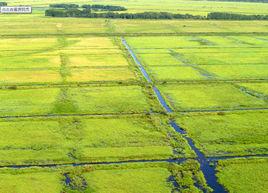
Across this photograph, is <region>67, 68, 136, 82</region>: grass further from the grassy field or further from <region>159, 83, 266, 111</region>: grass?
the grassy field

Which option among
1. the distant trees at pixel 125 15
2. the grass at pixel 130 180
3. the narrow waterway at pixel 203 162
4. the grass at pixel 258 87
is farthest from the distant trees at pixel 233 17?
the grass at pixel 130 180

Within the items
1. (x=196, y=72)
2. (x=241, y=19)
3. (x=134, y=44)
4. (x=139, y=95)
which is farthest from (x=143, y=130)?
(x=241, y=19)

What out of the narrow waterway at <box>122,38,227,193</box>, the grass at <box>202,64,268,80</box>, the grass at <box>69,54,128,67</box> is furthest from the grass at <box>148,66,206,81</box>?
the narrow waterway at <box>122,38,227,193</box>

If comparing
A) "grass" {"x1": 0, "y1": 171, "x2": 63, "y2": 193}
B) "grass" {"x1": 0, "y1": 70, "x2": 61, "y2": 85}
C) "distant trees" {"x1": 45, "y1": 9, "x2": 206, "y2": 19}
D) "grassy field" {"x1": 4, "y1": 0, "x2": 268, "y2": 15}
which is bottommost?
"grass" {"x1": 0, "y1": 171, "x2": 63, "y2": 193}

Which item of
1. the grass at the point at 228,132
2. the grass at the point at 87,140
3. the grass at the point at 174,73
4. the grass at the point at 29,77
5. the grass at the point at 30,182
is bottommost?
the grass at the point at 30,182

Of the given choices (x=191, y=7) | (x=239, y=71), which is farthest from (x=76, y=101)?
(x=191, y=7)

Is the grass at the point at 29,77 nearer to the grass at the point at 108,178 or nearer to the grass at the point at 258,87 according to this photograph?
the grass at the point at 108,178
